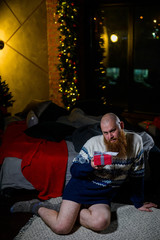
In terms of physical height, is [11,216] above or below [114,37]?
below

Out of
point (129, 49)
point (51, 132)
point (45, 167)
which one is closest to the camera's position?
point (45, 167)

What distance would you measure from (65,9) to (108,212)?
4540 millimetres

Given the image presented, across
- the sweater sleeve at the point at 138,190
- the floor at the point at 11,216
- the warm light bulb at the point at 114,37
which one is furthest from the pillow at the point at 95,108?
the warm light bulb at the point at 114,37

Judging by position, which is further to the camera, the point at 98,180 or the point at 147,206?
the point at 147,206

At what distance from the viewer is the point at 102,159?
205 centimetres

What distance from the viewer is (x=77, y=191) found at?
2340mm

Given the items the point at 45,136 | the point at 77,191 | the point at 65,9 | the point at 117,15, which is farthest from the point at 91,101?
the point at 117,15

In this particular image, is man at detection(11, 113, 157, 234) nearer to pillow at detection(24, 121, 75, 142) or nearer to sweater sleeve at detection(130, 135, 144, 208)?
sweater sleeve at detection(130, 135, 144, 208)

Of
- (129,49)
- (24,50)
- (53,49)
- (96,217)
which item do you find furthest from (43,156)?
(129,49)

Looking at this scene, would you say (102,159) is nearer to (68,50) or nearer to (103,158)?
(103,158)

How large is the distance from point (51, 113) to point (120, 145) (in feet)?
7.08

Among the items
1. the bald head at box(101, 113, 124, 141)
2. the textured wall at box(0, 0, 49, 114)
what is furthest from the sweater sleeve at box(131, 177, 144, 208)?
the textured wall at box(0, 0, 49, 114)

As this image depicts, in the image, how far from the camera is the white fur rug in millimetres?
2328

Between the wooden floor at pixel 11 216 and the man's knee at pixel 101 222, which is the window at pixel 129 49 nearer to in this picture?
the wooden floor at pixel 11 216
